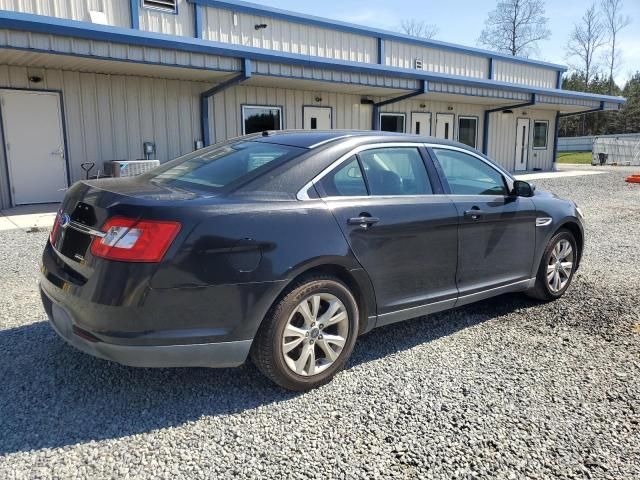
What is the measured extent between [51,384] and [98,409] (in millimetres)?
486

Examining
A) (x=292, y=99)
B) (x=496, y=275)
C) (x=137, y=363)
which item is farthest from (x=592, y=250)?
(x=292, y=99)

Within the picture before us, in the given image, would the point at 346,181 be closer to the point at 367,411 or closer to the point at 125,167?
the point at 367,411

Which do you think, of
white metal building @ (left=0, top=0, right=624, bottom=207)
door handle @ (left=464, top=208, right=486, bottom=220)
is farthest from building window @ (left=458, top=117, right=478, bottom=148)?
door handle @ (left=464, top=208, right=486, bottom=220)

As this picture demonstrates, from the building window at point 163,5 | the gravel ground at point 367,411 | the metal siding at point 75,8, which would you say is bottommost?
the gravel ground at point 367,411

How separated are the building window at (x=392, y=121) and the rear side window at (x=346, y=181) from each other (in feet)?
47.1

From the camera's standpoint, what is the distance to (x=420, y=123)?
18.7 metres

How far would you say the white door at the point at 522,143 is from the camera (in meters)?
22.5

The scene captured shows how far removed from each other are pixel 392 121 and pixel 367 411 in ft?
52.3

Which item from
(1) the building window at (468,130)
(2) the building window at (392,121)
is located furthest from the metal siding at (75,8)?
(1) the building window at (468,130)

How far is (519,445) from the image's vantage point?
2633mm

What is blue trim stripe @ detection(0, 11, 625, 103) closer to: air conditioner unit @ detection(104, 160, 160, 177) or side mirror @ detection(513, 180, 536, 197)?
air conditioner unit @ detection(104, 160, 160, 177)

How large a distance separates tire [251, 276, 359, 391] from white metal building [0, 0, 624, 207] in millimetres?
7647

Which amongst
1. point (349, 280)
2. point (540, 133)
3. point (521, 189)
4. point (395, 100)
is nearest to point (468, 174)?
point (521, 189)

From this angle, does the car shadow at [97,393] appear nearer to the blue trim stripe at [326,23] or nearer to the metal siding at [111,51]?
the metal siding at [111,51]
